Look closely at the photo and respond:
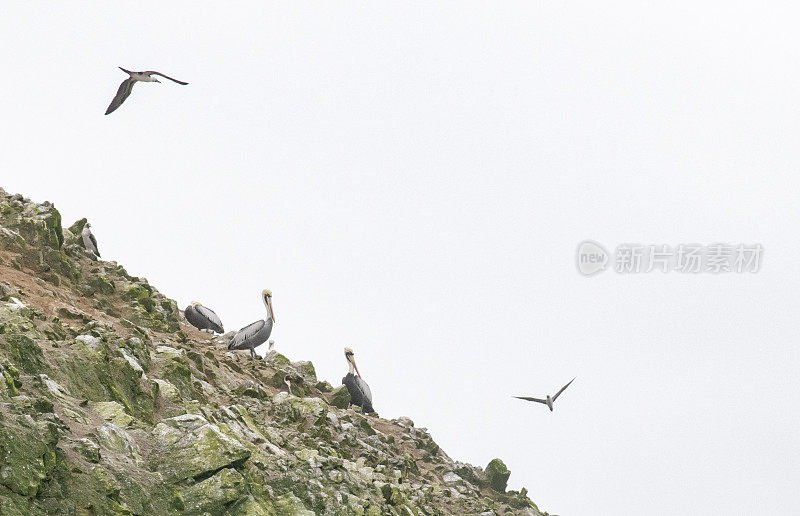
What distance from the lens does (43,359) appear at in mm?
13805

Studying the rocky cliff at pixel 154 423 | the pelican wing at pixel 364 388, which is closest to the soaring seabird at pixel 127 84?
the rocky cliff at pixel 154 423

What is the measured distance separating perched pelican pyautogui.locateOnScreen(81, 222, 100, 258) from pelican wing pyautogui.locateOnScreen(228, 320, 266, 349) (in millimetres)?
5178

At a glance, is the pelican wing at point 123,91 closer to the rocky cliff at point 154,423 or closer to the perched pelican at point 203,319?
the rocky cliff at point 154,423

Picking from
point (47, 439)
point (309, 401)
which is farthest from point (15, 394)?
point (309, 401)

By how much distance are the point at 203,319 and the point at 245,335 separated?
7.53 ft

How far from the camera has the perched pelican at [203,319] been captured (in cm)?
2627

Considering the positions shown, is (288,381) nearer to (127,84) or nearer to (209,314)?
(209,314)

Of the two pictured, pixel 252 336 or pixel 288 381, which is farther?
pixel 252 336

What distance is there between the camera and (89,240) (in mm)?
24375

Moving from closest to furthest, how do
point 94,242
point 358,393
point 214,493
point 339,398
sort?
1. point 214,493
2. point 339,398
3. point 94,242
4. point 358,393

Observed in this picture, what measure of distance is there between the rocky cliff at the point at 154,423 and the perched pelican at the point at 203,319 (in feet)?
5.74

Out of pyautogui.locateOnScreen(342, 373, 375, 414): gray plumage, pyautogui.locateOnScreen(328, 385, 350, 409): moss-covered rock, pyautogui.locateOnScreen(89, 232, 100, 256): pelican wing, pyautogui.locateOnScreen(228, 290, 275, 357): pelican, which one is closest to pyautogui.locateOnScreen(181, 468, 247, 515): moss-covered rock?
pyautogui.locateOnScreen(328, 385, 350, 409): moss-covered rock

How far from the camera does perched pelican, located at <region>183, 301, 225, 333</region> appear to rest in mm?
26266

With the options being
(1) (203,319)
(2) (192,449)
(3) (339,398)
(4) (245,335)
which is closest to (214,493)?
(2) (192,449)
